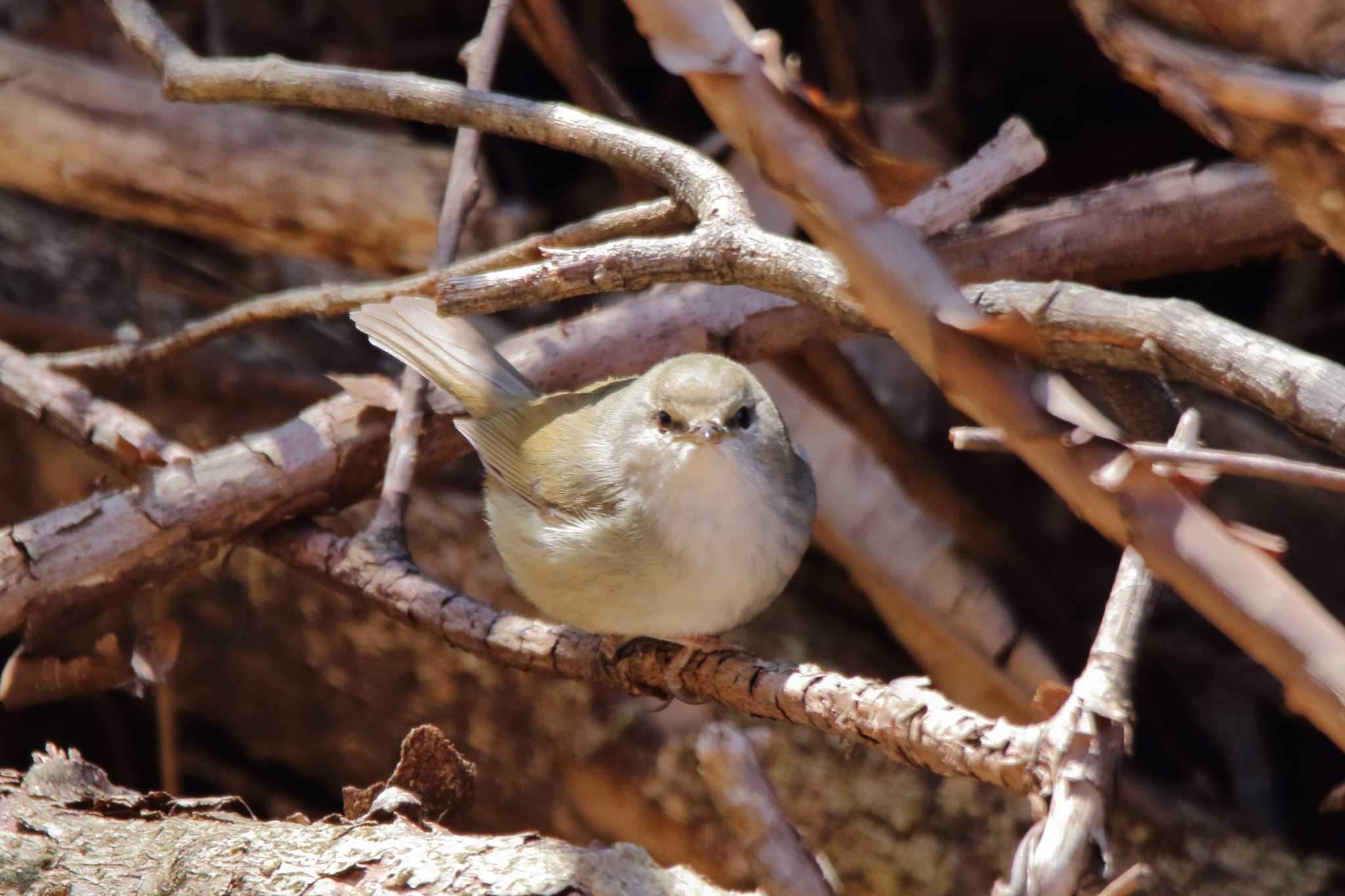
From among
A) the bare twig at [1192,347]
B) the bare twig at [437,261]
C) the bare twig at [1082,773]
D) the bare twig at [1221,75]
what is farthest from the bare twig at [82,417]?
the bare twig at [1221,75]

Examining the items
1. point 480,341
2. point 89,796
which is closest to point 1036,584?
point 480,341

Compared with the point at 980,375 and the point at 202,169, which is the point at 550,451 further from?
the point at 202,169

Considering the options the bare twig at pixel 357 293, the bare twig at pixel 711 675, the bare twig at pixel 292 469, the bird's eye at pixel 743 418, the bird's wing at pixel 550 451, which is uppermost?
the bare twig at pixel 357 293

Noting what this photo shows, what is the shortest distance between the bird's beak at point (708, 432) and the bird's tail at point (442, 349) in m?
0.61

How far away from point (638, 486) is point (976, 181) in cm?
104

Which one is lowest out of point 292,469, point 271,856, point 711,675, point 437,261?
point 711,675

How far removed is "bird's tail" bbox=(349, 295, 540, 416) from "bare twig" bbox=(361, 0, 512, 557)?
7cm

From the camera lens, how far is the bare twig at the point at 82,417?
296 centimetres

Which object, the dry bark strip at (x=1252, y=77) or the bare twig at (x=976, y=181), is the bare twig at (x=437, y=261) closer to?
the bare twig at (x=976, y=181)

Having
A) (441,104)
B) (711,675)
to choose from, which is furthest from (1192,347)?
(441,104)

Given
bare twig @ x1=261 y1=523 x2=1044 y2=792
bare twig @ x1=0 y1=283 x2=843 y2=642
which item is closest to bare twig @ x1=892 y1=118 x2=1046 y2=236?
bare twig @ x1=0 y1=283 x2=843 y2=642

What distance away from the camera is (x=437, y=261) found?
3.14 m

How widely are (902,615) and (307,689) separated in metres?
1.98

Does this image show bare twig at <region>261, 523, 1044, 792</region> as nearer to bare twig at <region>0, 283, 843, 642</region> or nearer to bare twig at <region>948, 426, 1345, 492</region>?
bare twig at <region>0, 283, 843, 642</region>
